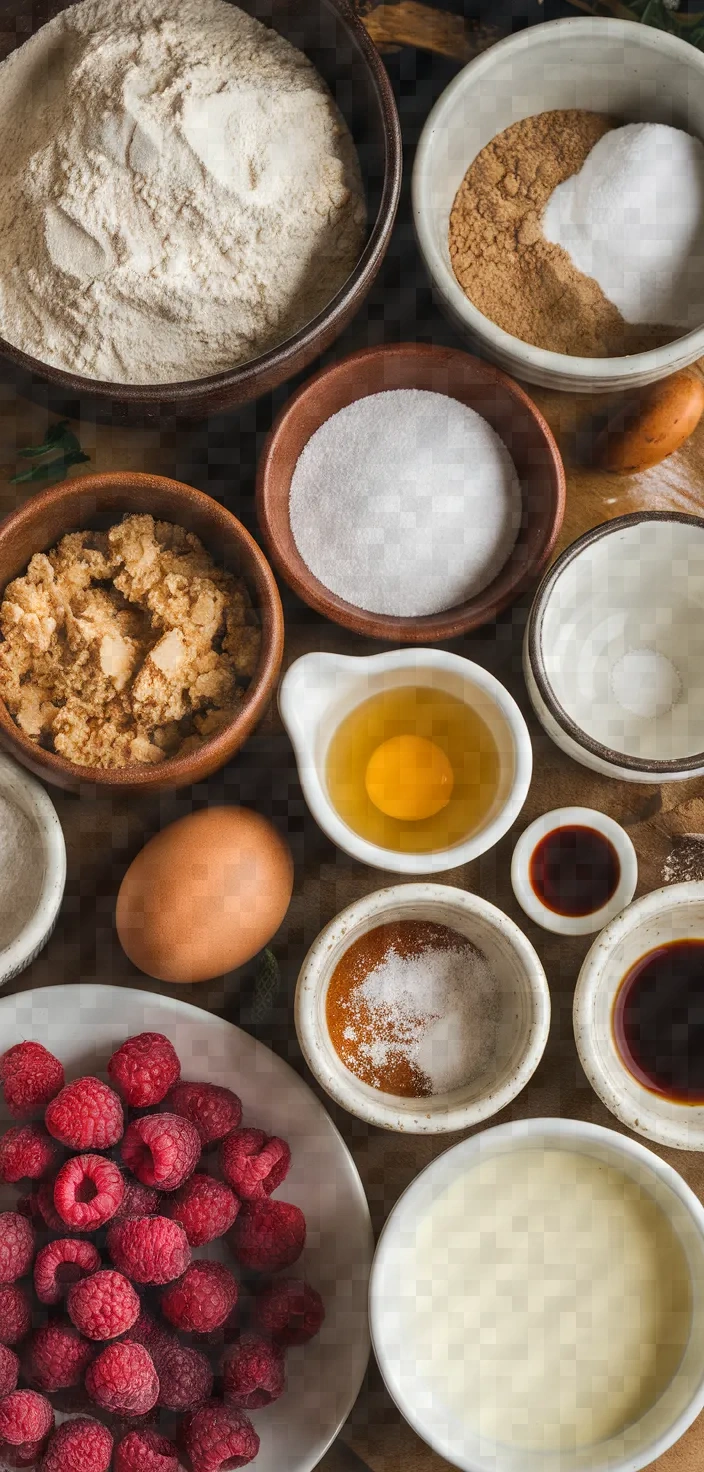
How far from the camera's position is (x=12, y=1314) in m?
1.05

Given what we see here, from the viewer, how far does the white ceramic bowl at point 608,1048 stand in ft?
3.52

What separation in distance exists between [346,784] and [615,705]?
0.29 meters

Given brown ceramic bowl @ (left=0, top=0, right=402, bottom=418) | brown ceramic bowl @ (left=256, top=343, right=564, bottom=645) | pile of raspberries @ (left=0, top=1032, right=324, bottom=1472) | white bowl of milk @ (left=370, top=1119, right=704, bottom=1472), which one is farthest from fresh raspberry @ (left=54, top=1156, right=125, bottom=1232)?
brown ceramic bowl @ (left=0, top=0, right=402, bottom=418)

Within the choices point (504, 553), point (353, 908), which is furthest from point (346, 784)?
point (504, 553)

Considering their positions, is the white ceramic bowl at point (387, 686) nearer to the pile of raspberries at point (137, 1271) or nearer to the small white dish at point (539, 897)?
the small white dish at point (539, 897)

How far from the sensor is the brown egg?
1085 millimetres

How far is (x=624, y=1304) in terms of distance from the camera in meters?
1.11

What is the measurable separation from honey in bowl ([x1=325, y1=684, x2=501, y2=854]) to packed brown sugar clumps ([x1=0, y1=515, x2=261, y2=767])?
15 centimetres

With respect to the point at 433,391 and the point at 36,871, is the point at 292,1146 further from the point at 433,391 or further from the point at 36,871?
the point at 433,391

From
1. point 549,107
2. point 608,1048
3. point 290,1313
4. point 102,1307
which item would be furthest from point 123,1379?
point 549,107

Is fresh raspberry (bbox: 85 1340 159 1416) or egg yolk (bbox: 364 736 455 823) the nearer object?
fresh raspberry (bbox: 85 1340 159 1416)

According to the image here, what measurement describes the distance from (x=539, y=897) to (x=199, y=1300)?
0.50 m

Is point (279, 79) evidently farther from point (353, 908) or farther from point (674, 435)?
point (353, 908)

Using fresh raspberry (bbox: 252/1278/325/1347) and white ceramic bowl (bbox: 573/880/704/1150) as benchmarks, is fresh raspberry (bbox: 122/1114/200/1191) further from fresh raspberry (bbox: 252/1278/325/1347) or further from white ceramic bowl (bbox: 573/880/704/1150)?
white ceramic bowl (bbox: 573/880/704/1150)
